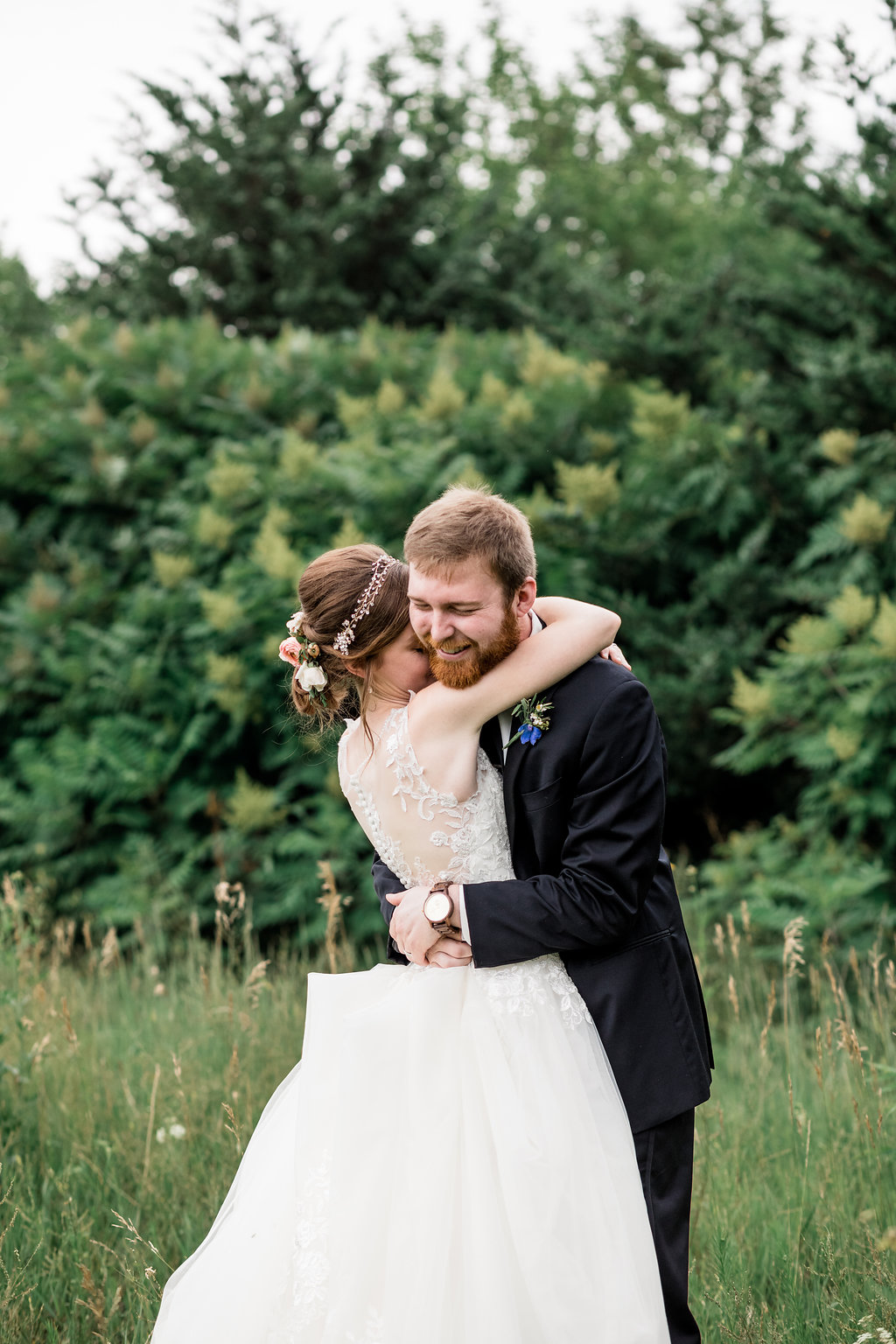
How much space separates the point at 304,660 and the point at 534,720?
652 millimetres

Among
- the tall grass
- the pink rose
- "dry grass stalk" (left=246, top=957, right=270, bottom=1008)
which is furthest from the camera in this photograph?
"dry grass stalk" (left=246, top=957, right=270, bottom=1008)

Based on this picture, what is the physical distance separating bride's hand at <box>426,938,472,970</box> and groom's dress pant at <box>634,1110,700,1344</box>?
509mm

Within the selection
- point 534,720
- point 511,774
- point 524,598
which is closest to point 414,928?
point 511,774

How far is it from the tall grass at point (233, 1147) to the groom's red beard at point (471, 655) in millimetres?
1507

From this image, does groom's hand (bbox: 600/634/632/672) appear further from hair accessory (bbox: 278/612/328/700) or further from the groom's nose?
hair accessory (bbox: 278/612/328/700)

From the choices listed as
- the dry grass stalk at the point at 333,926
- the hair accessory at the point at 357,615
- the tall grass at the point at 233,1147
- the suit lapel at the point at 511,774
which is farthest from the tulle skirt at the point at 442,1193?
the dry grass stalk at the point at 333,926

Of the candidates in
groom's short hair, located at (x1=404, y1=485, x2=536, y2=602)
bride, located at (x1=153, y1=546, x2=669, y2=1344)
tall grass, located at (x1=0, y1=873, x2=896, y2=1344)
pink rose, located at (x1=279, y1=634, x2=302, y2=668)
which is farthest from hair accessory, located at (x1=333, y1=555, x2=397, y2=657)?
tall grass, located at (x1=0, y1=873, x2=896, y2=1344)

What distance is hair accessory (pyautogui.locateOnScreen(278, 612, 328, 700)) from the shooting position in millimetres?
2707

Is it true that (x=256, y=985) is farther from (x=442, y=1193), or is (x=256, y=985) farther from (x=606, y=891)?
(x=606, y=891)

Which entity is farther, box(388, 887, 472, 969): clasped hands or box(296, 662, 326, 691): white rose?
box(296, 662, 326, 691): white rose

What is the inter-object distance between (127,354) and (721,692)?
475cm

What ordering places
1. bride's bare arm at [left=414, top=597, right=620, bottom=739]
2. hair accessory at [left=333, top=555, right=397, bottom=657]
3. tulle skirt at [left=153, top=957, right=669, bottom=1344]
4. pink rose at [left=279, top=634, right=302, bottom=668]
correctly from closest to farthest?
tulle skirt at [left=153, top=957, right=669, bottom=1344] → bride's bare arm at [left=414, top=597, right=620, bottom=739] → hair accessory at [left=333, top=555, right=397, bottom=657] → pink rose at [left=279, top=634, right=302, bottom=668]

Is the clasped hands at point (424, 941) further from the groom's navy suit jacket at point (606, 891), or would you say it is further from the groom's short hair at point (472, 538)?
the groom's short hair at point (472, 538)

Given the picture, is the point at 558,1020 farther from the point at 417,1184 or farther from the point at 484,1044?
the point at 417,1184
